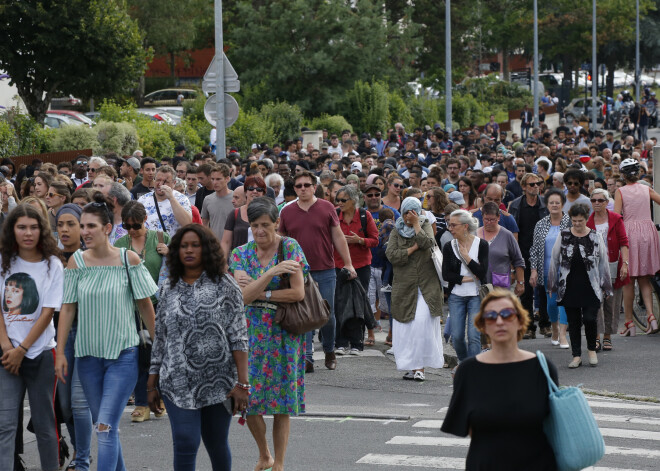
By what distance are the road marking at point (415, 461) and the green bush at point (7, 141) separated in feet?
60.7

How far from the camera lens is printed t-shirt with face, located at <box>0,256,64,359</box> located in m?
6.84

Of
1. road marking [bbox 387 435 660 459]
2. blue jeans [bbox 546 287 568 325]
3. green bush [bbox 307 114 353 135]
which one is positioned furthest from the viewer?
green bush [bbox 307 114 353 135]

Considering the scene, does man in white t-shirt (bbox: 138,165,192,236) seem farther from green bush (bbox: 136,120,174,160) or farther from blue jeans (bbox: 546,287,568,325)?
green bush (bbox: 136,120,174,160)

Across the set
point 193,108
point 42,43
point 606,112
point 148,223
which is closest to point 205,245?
point 148,223

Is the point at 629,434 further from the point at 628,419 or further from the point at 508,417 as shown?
the point at 508,417

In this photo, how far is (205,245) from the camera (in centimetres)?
635

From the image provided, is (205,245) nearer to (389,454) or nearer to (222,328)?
(222,328)

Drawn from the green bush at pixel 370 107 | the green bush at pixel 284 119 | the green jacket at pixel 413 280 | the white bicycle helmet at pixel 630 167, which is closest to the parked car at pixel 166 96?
the green bush at pixel 370 107

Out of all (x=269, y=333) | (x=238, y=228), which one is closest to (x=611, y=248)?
(x=238, y=228)

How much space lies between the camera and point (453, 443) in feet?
28.1

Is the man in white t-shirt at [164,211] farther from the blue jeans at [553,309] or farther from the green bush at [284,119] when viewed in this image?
the green bush at [284,119]

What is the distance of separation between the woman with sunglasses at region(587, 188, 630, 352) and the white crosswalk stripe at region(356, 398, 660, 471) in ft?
10.3

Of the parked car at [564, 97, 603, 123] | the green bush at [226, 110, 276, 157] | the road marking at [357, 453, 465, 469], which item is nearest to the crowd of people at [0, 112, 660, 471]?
the road marking at [357, 453, 465, 469]

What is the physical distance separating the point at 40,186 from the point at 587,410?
781 cm
